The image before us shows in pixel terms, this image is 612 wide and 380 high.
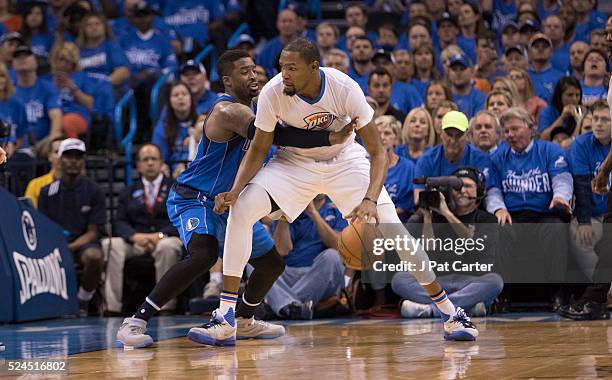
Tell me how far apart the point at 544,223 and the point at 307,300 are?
2421mm

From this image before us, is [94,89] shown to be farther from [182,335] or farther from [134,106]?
[182,335]

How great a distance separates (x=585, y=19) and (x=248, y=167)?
8577 millimetres

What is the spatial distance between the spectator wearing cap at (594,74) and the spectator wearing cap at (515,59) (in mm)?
1196

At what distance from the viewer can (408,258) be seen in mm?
7387

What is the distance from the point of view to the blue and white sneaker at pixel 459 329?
7.26 meters

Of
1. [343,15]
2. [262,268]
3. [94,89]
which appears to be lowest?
[262,268]

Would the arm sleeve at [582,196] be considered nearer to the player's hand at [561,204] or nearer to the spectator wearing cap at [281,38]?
the player's hand at [561,204]

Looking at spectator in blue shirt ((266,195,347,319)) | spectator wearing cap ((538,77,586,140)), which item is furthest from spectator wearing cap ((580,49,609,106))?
spectator in blue shirt ((266,195,347,319))

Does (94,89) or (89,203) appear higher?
(94,89)

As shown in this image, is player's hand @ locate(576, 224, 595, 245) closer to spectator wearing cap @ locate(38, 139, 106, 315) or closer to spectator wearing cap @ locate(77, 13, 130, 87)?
spectator wearing cap @ locate(38, 139, 106, 315)

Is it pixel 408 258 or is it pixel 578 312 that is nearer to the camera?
pixel 408 258

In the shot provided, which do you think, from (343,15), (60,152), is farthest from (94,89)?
(343,15)

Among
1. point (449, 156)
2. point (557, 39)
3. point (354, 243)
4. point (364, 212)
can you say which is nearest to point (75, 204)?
point (449, 156)

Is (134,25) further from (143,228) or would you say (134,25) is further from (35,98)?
(143,228)
